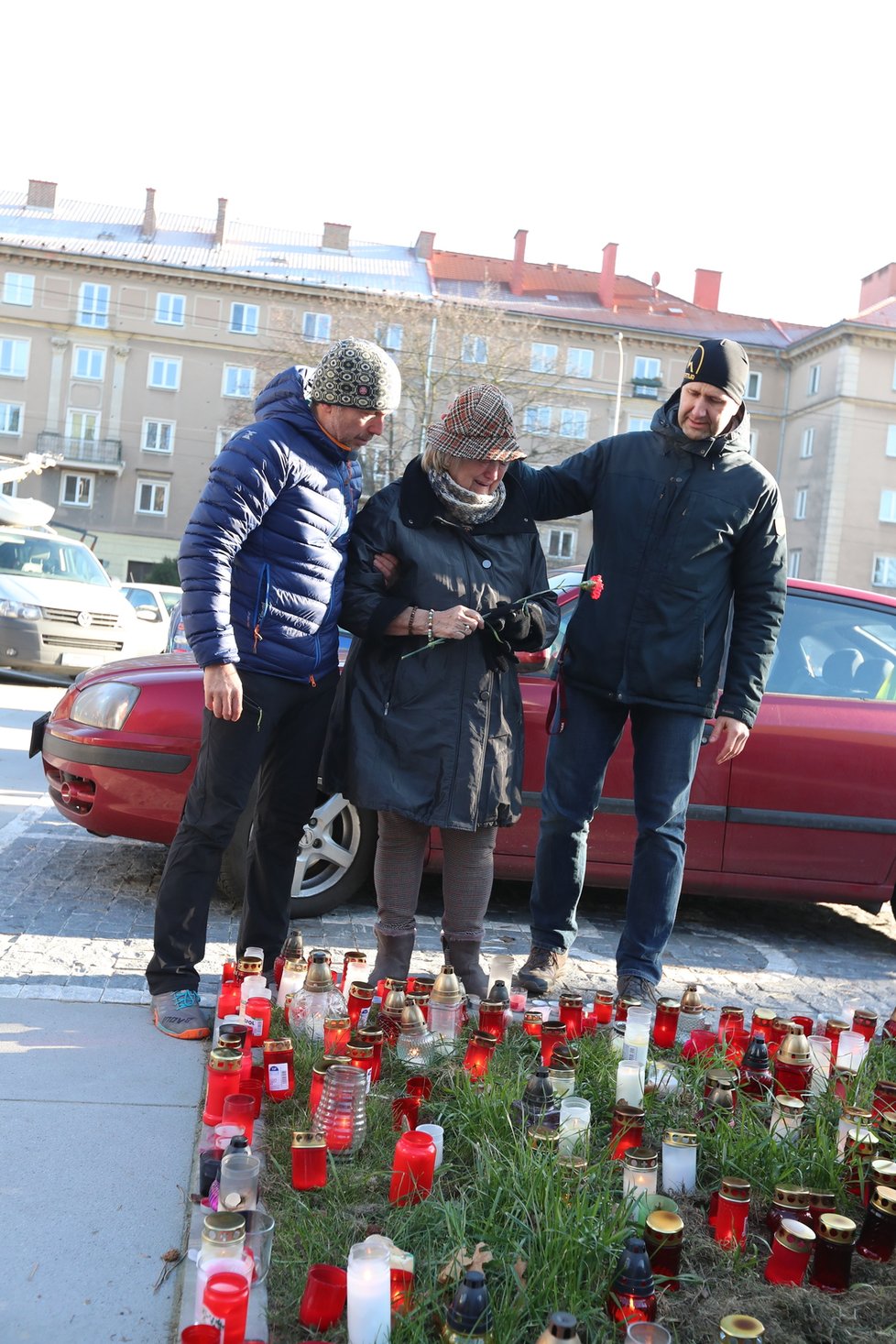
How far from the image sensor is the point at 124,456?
52.3 metres

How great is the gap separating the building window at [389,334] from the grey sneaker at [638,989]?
121 feet

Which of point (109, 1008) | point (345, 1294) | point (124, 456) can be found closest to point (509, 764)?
point (109, 1008)

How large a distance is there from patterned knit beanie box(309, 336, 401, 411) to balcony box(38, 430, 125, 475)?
50151 millimetres

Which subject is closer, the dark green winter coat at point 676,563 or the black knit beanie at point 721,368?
the black knit beanie at point 721,368

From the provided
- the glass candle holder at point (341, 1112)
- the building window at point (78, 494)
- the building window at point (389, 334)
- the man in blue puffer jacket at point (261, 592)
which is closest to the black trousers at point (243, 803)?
the man in blue puffer jacket at point (261, 592)

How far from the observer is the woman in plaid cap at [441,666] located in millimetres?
3766

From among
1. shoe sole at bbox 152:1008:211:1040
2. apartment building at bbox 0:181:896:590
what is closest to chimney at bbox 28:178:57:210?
apartment building at bbox 0:181:896:590

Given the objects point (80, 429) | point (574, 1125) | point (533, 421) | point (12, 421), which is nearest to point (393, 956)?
point (574, 1125)

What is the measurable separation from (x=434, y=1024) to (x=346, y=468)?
1.70 meters

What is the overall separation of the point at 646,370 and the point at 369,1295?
180 feet

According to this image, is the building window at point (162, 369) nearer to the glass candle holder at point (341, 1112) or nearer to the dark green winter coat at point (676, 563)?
the dark green winter coat at point (676, 563)

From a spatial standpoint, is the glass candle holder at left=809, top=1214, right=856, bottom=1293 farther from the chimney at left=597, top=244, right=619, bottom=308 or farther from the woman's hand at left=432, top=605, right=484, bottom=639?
the chimney at left=597, top=244, right=619, bottom=308

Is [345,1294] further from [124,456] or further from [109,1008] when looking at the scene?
[124,456]

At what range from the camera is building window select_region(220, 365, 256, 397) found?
52.6m
